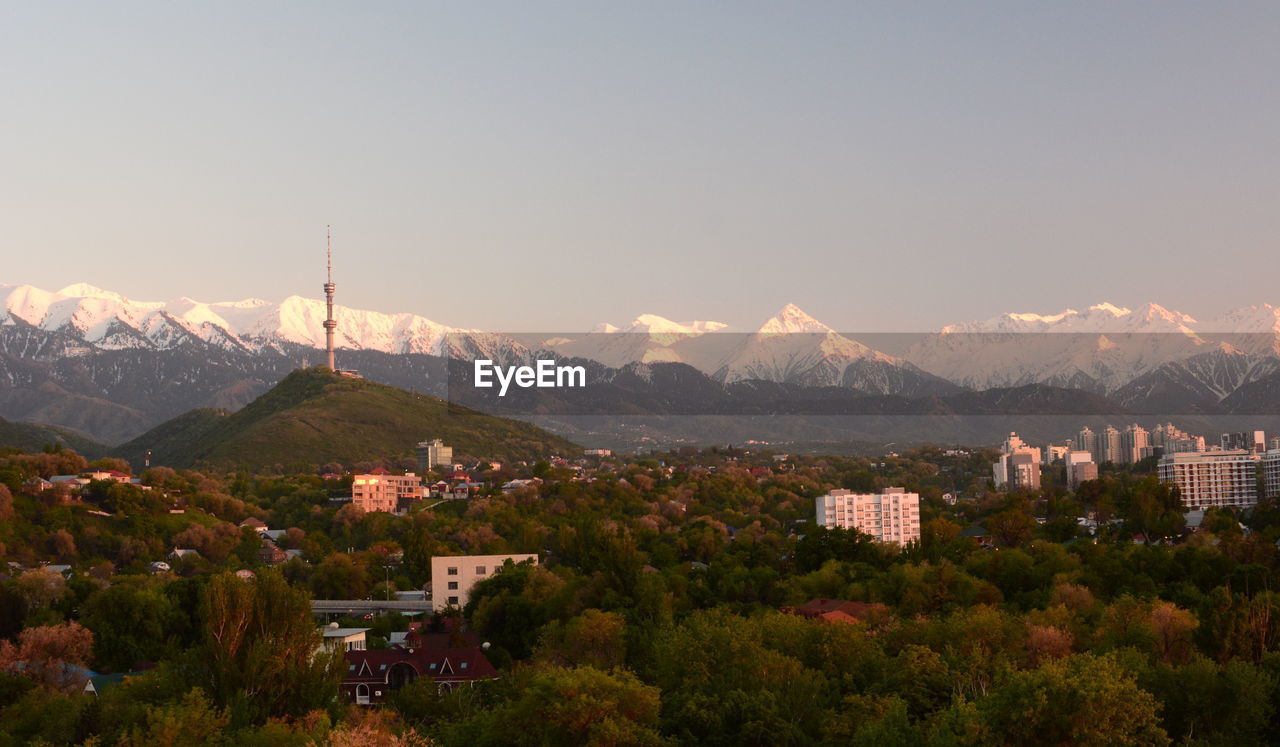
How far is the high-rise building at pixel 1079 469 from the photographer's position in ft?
526

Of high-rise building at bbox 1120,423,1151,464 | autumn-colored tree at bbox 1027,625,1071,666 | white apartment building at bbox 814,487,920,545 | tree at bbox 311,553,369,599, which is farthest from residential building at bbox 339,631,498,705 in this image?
high-rise building at bbox 1120,423,1151,464

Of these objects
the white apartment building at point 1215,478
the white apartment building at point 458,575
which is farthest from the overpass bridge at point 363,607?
the white apartment building at point 1215,478

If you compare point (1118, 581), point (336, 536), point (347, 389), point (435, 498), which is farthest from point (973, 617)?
point (347, 389)

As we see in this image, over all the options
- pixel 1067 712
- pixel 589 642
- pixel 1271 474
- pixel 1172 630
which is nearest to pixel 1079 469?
pixel 1271 474

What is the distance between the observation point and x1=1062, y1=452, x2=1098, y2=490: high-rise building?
160 metres

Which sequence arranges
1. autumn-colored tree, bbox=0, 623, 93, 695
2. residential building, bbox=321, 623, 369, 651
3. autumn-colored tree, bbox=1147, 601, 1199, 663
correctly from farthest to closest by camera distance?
residential building, bbox=321, 623, 369, 651
autumn-colored tree, bbox=0, 623, 93, 695
autumn-colored tree, bbox=1147, 601, 1199, 663

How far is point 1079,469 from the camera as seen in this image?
167 meters

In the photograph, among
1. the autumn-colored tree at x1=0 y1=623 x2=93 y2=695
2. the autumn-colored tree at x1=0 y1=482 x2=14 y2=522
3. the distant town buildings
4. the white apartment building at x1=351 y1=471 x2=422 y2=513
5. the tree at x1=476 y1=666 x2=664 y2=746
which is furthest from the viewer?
the distant town buildings

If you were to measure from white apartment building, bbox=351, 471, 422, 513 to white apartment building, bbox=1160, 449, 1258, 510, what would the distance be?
66.5 meters

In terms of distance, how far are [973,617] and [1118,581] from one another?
64.9 feet

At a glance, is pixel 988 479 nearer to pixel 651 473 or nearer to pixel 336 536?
pixel 651 473

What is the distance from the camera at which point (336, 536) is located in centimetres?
11431

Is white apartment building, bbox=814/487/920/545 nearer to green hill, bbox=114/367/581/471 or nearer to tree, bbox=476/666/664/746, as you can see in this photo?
green hill, bbox=114/367/581/471

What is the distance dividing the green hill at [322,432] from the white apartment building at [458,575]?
229ft
